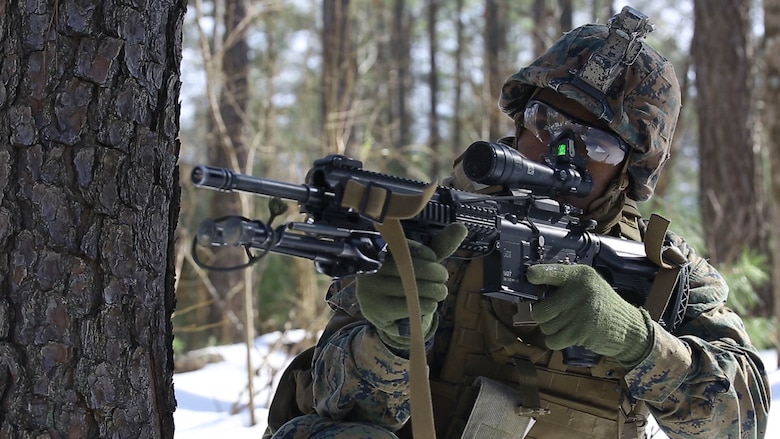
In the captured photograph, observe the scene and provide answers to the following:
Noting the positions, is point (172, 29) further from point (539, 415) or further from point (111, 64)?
point (539, 415)

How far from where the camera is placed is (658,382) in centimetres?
243

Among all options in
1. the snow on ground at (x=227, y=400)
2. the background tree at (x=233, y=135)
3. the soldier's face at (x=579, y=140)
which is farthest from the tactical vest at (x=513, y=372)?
the background tree at (x=233, y=135)

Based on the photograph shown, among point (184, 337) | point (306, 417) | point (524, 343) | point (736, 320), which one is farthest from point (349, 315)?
point (184, 337)

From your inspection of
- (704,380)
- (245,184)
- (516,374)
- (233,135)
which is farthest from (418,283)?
(233,135)

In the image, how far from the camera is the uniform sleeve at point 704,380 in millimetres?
2414

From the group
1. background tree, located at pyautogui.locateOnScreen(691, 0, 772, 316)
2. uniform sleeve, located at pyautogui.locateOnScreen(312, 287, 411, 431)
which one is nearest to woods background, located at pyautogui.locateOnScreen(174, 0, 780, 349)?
background tree, located at pyautogui.locateOnScreen(691, 0, 772, 316)

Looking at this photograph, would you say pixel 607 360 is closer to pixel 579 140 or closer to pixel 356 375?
pixel 579 140

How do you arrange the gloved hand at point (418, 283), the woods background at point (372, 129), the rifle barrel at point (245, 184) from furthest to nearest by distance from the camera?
the woods background at point (372, 129) < the gloved hand at point (418, 283) < the rifle barrel at point (245, 184)

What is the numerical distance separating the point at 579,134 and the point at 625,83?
301mm

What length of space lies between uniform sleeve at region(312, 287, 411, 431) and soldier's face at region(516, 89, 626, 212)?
0.81 meters

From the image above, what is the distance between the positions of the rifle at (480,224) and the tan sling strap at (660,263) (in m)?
0.04

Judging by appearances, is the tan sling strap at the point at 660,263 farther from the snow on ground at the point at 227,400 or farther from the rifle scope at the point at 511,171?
the snow on ground at the point at 227,400

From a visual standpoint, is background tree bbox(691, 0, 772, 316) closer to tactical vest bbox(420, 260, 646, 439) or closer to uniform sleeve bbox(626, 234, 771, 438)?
uniform sleeve bbox(626, 234, 771, 438)

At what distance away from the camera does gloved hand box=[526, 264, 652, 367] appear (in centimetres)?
218
